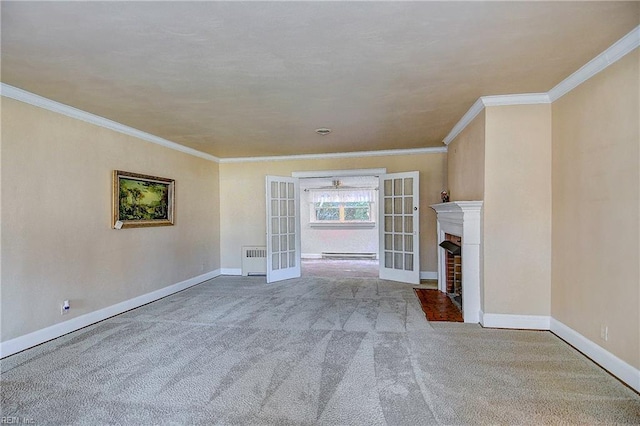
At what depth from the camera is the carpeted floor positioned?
2.15m

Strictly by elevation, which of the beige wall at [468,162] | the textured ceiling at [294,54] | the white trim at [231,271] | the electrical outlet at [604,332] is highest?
the textured ceiling at [294,54]


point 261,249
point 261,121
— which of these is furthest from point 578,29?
point 261,249

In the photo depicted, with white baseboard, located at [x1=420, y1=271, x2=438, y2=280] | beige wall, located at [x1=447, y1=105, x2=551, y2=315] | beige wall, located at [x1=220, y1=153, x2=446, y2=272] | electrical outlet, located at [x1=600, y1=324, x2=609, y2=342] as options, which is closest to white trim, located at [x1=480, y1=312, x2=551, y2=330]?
beige wall, located at [x1=447, y1=105, x2=551, y2=315]

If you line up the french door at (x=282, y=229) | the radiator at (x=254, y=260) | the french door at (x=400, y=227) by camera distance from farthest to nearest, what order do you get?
1. the radiator at (x=254, y=260)
2. the french door at (x=282, y=229)
3. the french door at (x=400, y=227)

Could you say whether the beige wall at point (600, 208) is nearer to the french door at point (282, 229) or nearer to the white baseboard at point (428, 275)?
the white baseboard at point (428, 275)

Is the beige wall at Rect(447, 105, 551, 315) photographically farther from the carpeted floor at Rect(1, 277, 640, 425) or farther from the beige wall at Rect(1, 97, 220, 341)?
the beige wall at Rect(1, 97, 220, 341)

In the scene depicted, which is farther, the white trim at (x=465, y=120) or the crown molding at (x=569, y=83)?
the white trim at (x=465, y=120)

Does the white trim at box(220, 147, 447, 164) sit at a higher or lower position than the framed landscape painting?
higher

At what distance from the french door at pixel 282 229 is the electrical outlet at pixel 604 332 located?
4632 millimetres

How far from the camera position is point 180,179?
18.4 feet

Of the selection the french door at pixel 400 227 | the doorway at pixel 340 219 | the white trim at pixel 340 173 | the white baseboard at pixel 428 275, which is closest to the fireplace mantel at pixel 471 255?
the french door at pixel 400 227

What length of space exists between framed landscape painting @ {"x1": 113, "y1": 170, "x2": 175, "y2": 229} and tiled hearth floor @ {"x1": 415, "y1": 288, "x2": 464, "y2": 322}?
3.97 m

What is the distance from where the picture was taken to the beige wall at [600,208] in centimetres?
238

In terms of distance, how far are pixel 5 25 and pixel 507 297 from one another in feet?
15.2
